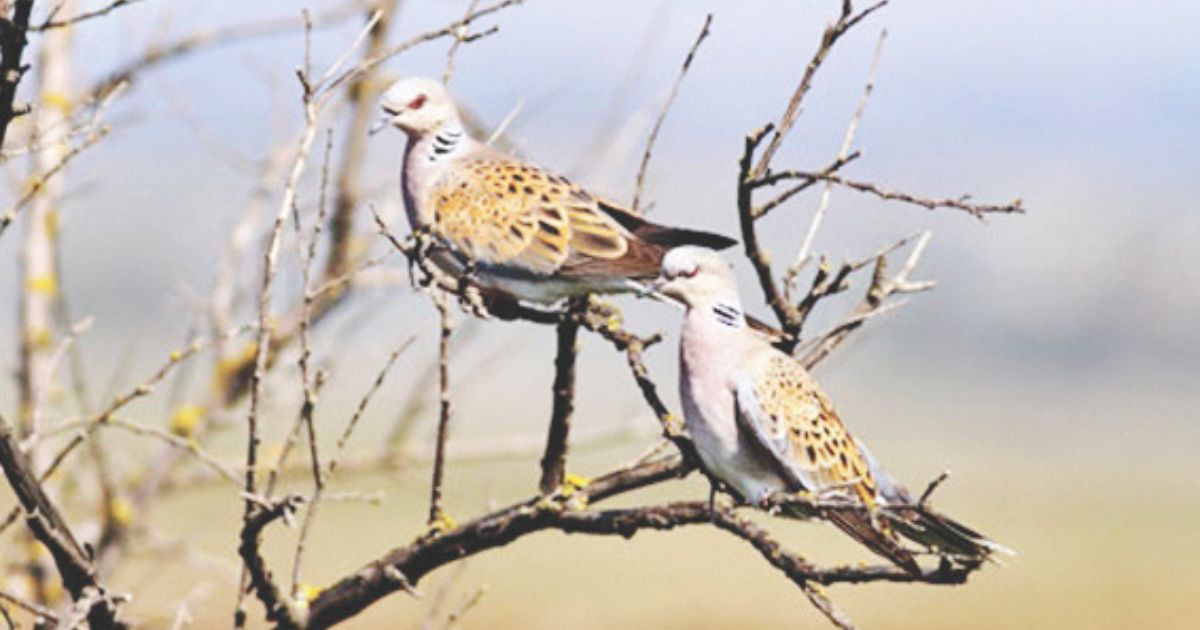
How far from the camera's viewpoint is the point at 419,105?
449 centimetres

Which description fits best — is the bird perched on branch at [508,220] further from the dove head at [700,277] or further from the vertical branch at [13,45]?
the vertical branch at [13,45]

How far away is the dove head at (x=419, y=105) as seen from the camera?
4.49 meters

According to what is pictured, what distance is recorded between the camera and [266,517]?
12.8ft

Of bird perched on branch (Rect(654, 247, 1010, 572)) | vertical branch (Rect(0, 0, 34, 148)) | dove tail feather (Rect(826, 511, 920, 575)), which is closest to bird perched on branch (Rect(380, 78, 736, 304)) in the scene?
bird perched on branch (Rect(654, 247, 1010, 572))

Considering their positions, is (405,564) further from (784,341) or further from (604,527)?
(784,341)

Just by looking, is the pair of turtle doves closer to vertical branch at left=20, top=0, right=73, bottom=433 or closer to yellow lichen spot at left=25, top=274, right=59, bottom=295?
vertical branch at left=20, top=0, right=73, bottom=433

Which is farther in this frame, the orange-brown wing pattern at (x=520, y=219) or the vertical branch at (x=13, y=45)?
the orange-brown wing pattern at (x=520, y=219)

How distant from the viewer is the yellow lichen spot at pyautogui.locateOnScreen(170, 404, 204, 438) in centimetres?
862

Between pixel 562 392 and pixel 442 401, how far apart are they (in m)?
0.37

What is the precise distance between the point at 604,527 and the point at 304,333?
72 centimetres

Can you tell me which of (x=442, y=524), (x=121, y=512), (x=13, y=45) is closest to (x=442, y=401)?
(x=442, y=524)

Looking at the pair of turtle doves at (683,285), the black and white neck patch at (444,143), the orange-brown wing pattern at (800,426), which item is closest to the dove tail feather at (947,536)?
the pair of turtle doves at (683,285)

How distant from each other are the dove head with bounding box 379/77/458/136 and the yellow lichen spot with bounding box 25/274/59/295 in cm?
458

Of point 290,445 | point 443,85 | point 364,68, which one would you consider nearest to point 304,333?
point 290,445
